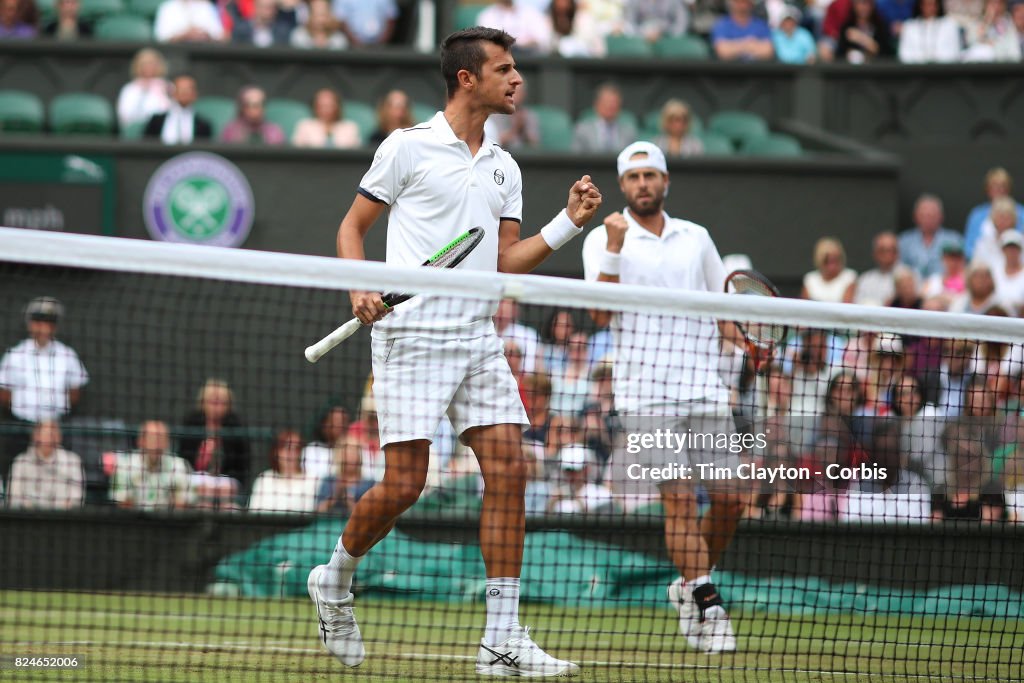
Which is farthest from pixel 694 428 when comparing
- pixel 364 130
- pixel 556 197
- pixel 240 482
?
pixel 364 130

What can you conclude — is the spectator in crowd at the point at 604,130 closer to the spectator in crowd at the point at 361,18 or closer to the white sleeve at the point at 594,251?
the spectator in crowd at the point at 361,18

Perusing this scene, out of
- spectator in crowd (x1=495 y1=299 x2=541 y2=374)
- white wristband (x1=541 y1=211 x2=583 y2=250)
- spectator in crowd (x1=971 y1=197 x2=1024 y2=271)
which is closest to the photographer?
white wristband (x1=541 y1=211 x2=583 y2=250)

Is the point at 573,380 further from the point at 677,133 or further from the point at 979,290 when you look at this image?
the point at 677,133

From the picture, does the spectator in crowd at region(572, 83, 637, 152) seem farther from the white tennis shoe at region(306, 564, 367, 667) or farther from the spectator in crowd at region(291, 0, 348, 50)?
the white tennis shoe at region(306, 564, 367, 667)

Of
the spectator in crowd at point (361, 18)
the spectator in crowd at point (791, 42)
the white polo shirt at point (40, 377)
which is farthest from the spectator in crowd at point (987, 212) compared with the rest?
the white polo shirt at point (40, 377)

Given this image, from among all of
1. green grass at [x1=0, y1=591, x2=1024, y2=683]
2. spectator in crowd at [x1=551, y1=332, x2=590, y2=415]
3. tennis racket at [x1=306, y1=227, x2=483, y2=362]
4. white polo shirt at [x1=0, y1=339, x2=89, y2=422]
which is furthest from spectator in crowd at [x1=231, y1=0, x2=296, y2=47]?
tennis racket at [x1=306, y1=227, x2=483, y2=362]

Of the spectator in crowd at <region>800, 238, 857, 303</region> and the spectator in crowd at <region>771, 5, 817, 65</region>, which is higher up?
the spectator in crowd at <region>771, 5, 817, 65</region>

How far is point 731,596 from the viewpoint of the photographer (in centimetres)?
862

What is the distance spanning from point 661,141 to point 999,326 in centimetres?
758

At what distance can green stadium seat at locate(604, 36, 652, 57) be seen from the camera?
14.8 m

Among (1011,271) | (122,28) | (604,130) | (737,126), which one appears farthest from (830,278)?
(122,28)

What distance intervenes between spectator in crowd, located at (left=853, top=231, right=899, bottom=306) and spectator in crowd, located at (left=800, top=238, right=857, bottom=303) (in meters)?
0.22

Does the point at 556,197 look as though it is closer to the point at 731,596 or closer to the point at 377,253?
the point at 377,253

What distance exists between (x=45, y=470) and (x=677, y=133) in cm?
657
